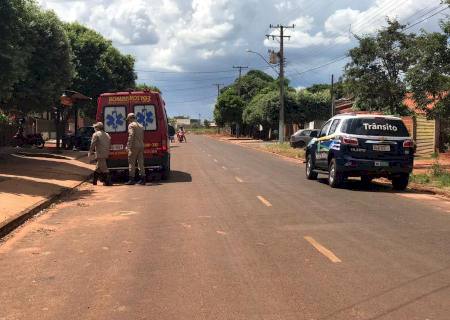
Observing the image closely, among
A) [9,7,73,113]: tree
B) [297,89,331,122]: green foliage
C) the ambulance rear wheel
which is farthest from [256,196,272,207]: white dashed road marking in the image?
[297,89,331,122]: green foliage

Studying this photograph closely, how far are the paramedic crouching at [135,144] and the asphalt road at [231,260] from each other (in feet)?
11.5

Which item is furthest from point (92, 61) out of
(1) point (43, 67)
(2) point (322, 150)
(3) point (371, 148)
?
(3) point (371, 148)

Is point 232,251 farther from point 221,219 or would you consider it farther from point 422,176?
point 422,176

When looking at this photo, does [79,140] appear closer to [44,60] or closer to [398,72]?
[44,60]

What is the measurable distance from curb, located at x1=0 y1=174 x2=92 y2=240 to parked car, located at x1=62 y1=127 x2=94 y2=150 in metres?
20.3

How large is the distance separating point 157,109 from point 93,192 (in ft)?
11.1

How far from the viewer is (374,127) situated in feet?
49.8

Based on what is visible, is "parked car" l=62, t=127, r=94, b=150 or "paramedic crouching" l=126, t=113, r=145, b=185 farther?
"parked car" l=62, t=127, r=94, b=150

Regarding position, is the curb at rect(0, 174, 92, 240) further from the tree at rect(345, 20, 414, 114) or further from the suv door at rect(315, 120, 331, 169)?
the tree at rect(345, 20, 414, 114)

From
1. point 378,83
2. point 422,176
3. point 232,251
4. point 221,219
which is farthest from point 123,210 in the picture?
point 378,83

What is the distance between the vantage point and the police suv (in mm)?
15000

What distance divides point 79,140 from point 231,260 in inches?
1148

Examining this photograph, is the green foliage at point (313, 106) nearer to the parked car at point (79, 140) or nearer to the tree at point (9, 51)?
the parked car at point (79, 140)

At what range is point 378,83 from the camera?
89.1 ft
